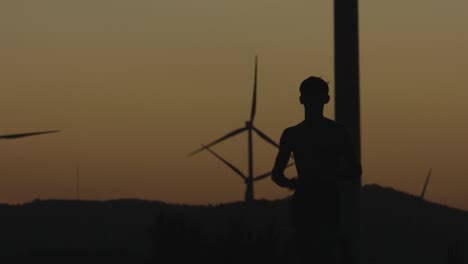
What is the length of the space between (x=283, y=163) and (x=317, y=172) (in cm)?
67

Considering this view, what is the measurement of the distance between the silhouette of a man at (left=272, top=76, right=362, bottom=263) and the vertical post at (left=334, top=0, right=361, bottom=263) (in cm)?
1425

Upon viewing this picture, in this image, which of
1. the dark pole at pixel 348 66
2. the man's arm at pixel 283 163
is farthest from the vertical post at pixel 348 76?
the man's arm at pixel 283 163

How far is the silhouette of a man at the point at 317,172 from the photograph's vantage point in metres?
24.1

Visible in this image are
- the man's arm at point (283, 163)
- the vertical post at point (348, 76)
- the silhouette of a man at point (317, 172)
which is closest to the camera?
the silhouette of a man at point (317, 172)

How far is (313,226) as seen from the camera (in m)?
24.2

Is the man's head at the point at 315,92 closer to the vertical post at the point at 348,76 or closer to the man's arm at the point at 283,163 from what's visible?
the man's arm at the point at 283,163

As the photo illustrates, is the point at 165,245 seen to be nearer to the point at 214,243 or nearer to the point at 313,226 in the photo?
the point at 214,243

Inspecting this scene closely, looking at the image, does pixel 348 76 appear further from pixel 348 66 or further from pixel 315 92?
pixel 315 92

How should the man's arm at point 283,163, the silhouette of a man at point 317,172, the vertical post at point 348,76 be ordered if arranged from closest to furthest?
the silhouette of a man at point 317,172 → the man's arm at point 283,163 → the vertical post at point 348,76

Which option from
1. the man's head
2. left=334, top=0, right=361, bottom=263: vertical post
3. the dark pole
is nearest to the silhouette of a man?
the man's head

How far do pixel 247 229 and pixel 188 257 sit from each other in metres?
3.13

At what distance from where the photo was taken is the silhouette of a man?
24.1 m

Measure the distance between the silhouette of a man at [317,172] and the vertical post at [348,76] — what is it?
46.8 ft

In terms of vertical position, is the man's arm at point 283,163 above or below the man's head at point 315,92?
below
